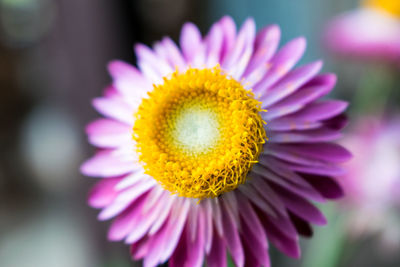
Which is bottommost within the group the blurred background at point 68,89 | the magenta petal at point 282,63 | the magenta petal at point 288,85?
the magenta petal at point 288,85

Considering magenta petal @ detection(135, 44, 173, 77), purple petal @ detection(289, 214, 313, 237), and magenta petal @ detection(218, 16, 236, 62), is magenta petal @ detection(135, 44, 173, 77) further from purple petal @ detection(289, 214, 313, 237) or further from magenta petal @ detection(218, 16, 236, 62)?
purple petal @ detection(289, 214, 313, 237)

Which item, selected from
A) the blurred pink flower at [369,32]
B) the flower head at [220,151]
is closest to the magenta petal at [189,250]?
the flower head at [220,151]

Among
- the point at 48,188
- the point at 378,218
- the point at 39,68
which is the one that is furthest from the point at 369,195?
the point at 48,188

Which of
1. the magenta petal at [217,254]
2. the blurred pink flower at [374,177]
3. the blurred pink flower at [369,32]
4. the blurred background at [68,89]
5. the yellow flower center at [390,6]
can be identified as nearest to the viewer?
the magenta petal at [217,254]

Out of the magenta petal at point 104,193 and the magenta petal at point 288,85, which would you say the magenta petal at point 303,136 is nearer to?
the magenta petal at point 288,85

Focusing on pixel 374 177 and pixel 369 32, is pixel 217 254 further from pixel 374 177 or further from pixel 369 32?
pixel 369 32

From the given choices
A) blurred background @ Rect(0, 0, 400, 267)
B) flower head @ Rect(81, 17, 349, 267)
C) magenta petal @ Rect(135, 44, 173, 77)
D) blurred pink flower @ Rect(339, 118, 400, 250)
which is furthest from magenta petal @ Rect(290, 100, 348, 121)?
blurred background @ Rect(0, 0, 400, 267)

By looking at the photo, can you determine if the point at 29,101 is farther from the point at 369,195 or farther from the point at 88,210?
the point at 369,195
